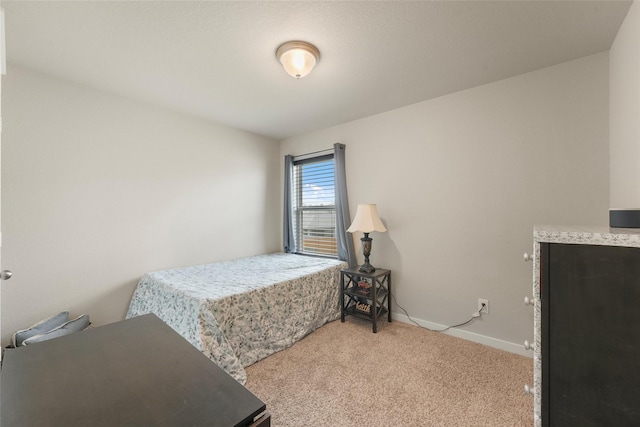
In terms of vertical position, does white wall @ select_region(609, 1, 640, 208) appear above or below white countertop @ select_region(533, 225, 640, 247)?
above

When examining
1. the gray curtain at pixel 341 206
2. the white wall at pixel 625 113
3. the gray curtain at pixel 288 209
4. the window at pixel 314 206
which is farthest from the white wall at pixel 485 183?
the gray curtain at pixel 288 209

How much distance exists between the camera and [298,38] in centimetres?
168

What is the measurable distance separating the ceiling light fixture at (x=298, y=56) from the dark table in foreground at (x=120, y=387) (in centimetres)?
169

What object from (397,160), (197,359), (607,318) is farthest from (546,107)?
(197,359)

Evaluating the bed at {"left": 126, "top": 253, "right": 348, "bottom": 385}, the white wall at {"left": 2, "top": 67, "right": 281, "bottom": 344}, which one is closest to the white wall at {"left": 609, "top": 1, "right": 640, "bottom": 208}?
the bed at {"left": 126, "top": 253, "right": 348, "bottom": 385}

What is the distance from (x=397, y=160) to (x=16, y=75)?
316 cm

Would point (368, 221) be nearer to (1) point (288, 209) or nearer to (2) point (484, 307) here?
(2) point (484, 307)

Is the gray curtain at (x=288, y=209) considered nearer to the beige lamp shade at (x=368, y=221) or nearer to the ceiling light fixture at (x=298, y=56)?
the beige lamp shade at (x=368, y=221)

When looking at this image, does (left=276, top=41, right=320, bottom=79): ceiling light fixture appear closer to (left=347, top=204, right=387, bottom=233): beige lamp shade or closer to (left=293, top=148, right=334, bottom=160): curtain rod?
(left=347, top=204, right=387, bottom=233): beige lamp shade

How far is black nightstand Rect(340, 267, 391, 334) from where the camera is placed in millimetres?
2631

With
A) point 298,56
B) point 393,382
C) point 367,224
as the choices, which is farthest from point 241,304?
point 298,56

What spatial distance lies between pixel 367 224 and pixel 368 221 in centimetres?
3

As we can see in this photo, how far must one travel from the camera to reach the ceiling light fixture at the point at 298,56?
1720 mm

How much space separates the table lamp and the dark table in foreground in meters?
1.97
